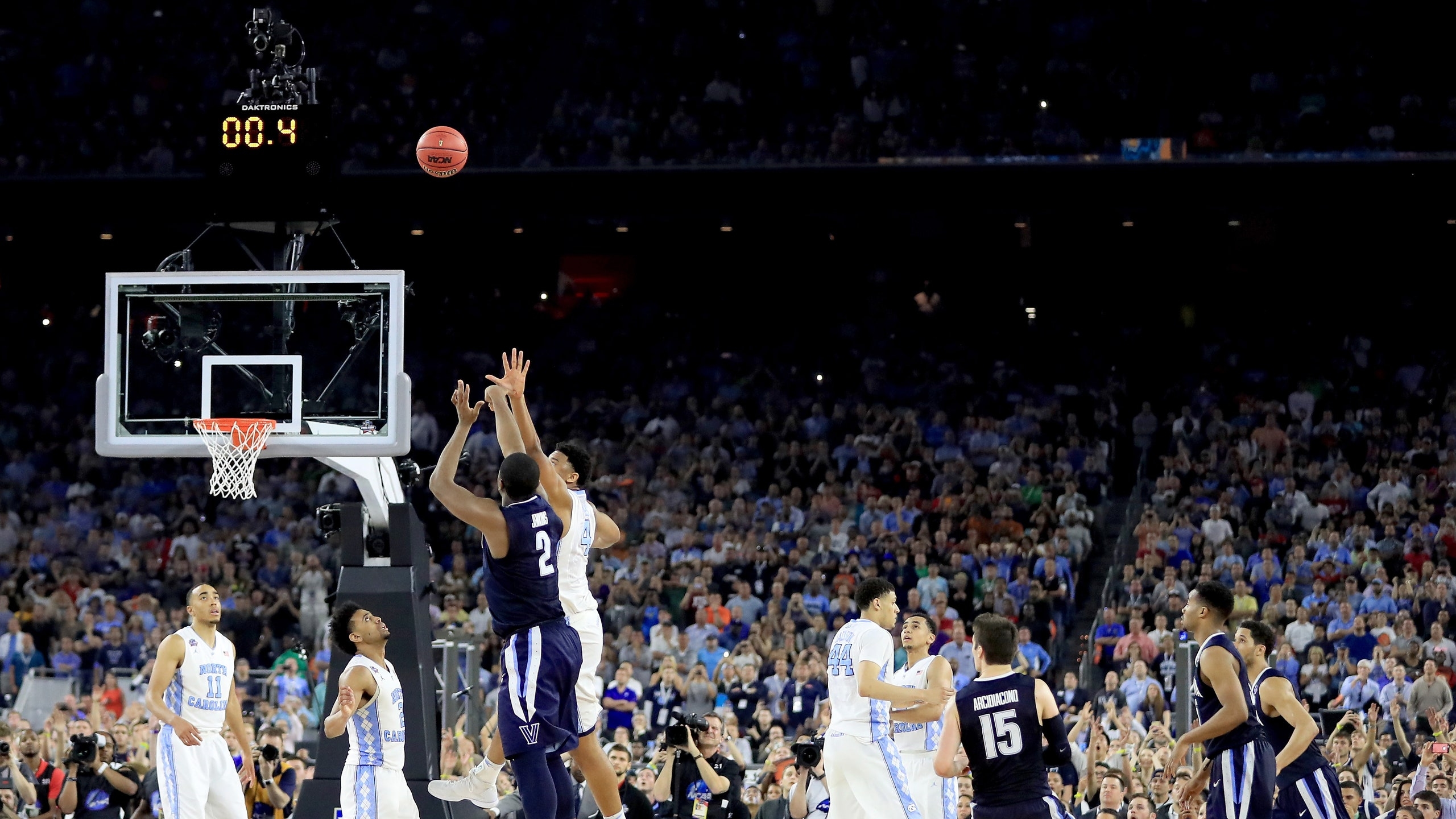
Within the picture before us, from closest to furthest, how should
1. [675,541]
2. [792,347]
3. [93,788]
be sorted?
[93,788], [675,541], [792,347]

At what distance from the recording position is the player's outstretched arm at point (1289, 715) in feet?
32.3

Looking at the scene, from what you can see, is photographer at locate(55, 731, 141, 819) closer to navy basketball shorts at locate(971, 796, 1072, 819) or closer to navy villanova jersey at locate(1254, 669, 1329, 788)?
navy basketball shorts at locate(971, 796, 1072, 819)

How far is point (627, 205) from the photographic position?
25531 millimetres

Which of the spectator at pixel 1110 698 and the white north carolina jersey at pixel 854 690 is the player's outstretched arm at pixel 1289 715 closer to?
the white north carolina jersey at pixel 854 690

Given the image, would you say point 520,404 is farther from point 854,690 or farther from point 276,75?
point 276,75

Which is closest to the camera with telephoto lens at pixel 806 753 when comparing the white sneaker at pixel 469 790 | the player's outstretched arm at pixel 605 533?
the player's outstretched arm at pixel 605 533

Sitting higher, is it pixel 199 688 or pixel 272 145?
pixel 272 145

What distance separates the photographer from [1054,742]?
29.2 feet

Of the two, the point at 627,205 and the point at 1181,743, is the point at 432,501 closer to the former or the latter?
the point at 627,205

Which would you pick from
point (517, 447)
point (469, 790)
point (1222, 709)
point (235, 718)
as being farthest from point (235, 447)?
point (1222, 709)

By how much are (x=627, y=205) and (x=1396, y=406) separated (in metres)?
10.2

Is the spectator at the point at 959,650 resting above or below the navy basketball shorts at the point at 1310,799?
above

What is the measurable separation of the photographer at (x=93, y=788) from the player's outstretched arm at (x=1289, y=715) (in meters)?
8.60

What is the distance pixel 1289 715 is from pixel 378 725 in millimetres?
5047
